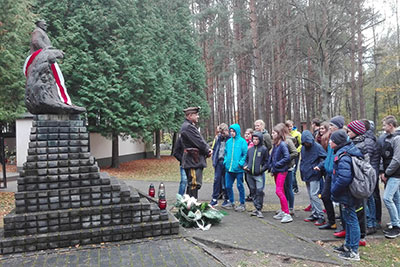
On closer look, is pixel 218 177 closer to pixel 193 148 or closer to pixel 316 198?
pixel 193 148

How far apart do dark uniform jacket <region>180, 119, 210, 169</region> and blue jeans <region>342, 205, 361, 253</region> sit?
110 inches

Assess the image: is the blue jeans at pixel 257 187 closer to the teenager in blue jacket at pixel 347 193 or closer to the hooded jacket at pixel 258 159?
the hooded jacket at pixel 258 159

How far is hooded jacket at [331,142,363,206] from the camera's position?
4.21 m

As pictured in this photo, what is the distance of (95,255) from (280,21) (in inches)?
701

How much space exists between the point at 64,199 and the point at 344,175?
4.27m

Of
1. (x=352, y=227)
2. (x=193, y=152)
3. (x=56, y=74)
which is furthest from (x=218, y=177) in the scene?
(x=56, y=74)

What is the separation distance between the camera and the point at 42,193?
15.4 ft

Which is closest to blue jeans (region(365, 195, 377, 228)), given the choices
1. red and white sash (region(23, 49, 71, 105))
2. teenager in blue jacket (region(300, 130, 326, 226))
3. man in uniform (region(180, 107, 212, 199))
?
teenager in blue jacket (region(300, 130, 326, 226))

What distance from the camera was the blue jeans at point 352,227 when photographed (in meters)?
4.29

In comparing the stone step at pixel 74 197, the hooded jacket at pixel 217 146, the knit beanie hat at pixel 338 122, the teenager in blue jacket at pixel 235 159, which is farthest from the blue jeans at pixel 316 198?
the stone step at pixel 74 197

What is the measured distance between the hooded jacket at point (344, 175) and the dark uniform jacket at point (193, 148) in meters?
2.59

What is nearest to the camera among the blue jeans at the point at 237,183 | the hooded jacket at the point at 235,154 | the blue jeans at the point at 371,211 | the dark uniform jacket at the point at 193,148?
the blue jeans at the point at 371,211

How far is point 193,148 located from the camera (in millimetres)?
6211

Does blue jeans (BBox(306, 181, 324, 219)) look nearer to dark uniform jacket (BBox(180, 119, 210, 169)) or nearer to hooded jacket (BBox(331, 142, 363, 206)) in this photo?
hooded jacket (BBox(331, 142, 363, 206))
